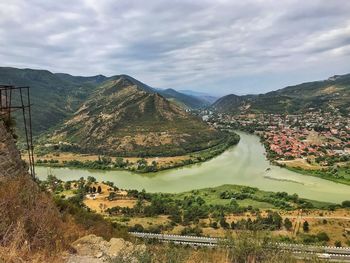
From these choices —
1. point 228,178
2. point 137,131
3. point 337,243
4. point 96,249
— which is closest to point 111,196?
point 228,178

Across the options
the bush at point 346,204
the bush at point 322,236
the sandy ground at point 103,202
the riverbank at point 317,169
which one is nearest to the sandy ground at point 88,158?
the riverbank at point 317,169

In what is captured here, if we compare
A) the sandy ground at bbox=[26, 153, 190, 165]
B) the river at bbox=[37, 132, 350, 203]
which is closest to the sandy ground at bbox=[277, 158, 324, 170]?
the river at bbox=[37, 132, 350, 203]

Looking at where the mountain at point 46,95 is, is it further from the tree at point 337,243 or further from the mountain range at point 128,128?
the tree at point 337,243

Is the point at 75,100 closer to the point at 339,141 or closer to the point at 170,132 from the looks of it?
the point at 170,132

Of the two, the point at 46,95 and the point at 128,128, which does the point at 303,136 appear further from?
the point at 46,95

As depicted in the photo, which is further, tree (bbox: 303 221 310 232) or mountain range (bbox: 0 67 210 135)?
mountain range (bbox: 0 67 210 135)

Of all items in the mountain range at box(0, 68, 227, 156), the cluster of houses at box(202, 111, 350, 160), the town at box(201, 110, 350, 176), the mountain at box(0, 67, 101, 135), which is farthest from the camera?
the mountain at box(0, 67, 101, 135)

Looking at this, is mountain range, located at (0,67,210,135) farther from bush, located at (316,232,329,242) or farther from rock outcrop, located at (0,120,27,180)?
rock outcrop, located at (0,120,27,180)
